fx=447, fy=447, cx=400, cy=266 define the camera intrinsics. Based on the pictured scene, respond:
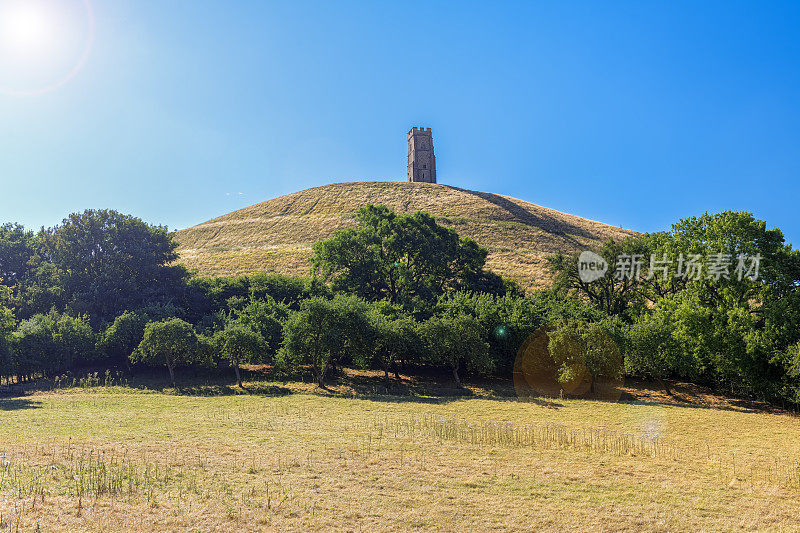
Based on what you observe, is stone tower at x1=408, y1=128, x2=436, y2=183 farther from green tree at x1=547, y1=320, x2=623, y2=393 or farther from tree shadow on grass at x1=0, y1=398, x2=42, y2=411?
tree shadow on grass at x1=0, y1=398, x2=42, y2=411

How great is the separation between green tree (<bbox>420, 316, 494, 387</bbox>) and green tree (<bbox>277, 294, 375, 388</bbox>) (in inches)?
206

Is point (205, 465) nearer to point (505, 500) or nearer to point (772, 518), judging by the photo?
point (505, 500)

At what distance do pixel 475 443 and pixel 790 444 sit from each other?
53.8ft

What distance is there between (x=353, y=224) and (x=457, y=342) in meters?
70.4

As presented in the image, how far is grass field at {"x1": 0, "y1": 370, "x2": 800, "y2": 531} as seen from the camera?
1194 centimetres

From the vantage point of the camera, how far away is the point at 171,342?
37.4 m

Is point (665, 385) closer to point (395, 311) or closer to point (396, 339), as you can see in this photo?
point (396, 339)

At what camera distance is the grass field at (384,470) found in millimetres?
11938

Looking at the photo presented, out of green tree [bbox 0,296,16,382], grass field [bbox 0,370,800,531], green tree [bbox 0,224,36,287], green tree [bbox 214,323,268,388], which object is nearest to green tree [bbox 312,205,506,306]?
green tree [bbox 214,323,268,388]

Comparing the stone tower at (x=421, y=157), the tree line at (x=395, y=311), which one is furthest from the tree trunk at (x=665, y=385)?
the stone tower at (x=421, y=157)

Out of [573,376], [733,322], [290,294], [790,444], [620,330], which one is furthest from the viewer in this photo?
[290,294]

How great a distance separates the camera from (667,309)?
3956 cm

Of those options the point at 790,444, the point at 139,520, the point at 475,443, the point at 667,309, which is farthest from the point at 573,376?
the point at 139,520

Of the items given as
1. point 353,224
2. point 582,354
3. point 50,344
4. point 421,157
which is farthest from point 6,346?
point 421,157
